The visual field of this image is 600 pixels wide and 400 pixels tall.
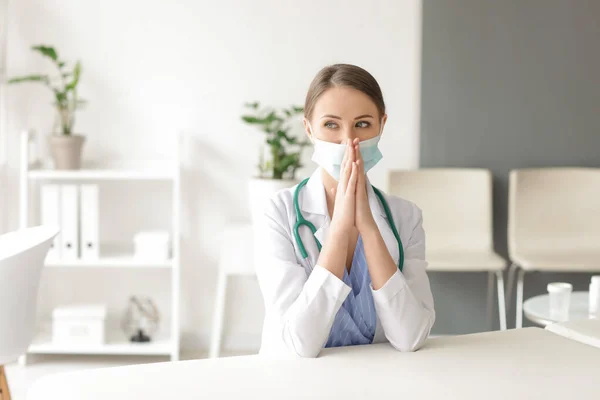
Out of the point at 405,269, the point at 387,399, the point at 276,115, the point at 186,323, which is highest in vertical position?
the point at 276,115

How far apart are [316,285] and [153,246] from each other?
2232mm

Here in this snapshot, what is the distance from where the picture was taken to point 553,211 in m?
4.01

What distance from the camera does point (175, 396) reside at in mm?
1292

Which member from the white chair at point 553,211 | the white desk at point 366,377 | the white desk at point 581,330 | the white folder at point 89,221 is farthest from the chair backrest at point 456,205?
the white desk at point 366,377

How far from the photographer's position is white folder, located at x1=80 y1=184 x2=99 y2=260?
3.72 metres

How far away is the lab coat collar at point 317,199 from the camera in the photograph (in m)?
1.82

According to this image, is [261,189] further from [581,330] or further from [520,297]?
[581,330]

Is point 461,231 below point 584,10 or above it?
below

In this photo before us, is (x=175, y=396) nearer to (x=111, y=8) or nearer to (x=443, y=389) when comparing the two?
(x=443, y=389)

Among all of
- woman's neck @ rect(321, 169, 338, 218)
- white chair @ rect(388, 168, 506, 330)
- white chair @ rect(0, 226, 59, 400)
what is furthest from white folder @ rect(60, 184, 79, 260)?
woman's neck @ rect(321, 169, 338, 218)

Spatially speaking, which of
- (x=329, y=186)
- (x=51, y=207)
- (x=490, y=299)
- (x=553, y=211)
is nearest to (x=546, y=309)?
(x=490, y=299)

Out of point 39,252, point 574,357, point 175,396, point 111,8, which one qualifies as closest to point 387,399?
point 175,396

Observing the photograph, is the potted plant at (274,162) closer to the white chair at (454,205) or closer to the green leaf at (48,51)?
the white chair at (454,205)

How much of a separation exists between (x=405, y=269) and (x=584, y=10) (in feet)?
8.93
